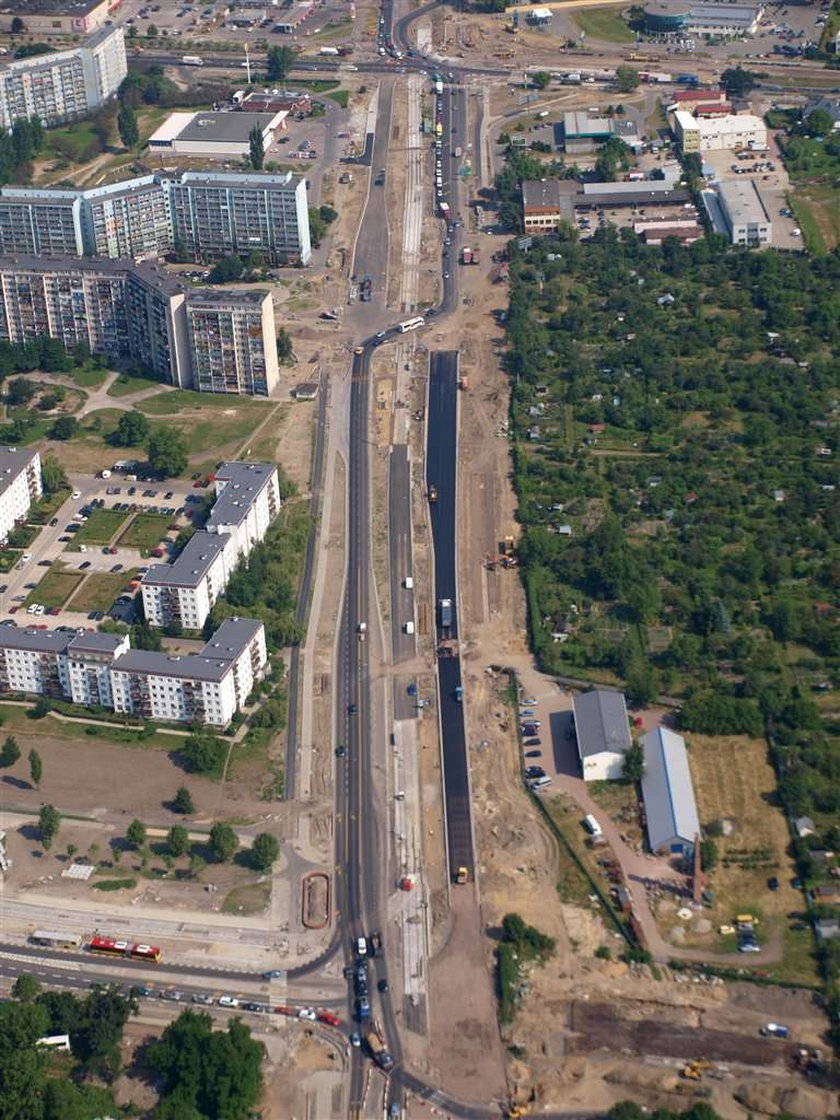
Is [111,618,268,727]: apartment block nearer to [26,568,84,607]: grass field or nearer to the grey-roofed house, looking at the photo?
[26,568,84,607]: grass field

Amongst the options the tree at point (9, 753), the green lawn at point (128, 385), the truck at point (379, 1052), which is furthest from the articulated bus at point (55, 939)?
the green lawn at point (128, 385)

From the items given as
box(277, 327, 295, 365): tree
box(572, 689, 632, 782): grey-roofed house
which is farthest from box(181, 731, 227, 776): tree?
box(277, 327, 295, 365): tree

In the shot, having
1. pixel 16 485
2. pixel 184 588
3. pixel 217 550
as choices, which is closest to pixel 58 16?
pixel 16 485

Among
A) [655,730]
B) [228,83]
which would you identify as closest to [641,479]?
[655,730]

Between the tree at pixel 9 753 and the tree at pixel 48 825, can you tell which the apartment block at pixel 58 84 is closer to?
the tree at pixel 9 753

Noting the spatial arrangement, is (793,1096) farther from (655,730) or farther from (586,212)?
(586,212)
